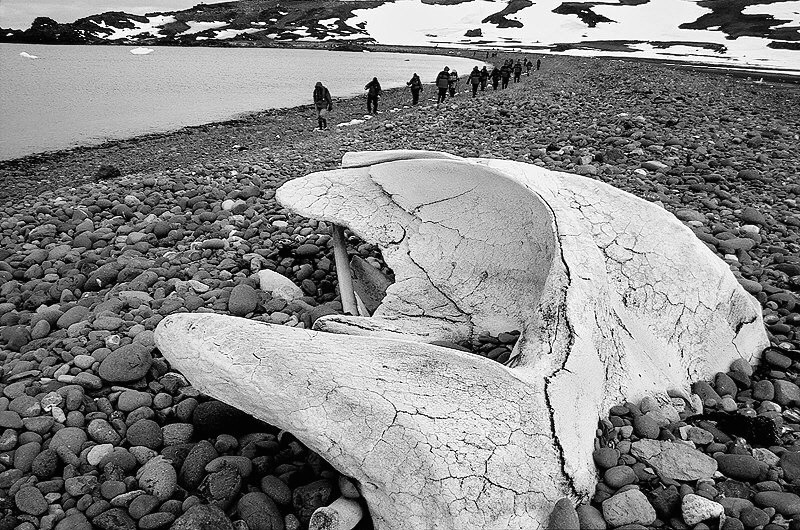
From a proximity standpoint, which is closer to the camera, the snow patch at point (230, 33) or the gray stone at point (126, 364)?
the gray stone at point (126, 364)

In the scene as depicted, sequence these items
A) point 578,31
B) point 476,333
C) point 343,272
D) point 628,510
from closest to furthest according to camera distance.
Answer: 1. point 628,510
2. point 476,333
3. point 343,272
4. point 578,31

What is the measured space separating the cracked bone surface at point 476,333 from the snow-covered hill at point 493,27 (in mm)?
37651

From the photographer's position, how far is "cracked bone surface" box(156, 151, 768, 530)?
2.09m

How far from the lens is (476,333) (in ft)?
11.3

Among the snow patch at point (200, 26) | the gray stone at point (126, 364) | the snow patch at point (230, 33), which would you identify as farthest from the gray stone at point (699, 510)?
the snow patch at point (200, 26)

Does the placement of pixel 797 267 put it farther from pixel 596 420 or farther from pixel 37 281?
pixel 37 281

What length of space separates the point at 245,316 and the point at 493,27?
89793 mm

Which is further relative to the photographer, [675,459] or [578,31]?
[578,31]

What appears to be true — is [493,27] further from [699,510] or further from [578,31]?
[699,510]

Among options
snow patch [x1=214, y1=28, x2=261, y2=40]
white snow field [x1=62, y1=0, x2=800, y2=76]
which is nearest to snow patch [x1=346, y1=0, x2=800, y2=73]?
white snow field [x1=62, y1=0, x2=800, y2=76]

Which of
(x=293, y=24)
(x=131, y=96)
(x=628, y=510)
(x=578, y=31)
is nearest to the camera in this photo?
(x=628, y=510)

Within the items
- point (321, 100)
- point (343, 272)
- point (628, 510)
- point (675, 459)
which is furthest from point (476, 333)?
point (321, 100)

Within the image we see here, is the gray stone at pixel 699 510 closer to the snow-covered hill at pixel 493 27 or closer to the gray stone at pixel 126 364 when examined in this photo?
the gray stone at pixel 126 364

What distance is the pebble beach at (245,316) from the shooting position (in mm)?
2502
